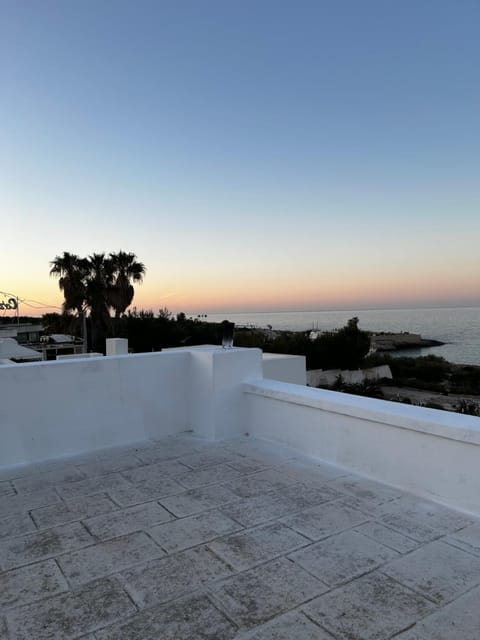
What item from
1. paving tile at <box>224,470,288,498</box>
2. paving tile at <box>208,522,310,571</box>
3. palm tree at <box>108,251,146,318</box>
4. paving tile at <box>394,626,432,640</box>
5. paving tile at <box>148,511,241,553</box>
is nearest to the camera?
paving tile at <box>394,626,432,640</box>

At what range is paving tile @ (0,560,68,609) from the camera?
163 cm

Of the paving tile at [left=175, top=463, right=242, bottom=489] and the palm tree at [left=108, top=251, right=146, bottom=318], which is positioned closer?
the paving tile at [left=175, top=463, right=242, bottom=489]

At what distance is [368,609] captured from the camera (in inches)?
60.3

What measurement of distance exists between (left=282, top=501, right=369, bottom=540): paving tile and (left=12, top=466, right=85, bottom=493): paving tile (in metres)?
1.55

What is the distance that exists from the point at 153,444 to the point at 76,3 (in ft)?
21.8

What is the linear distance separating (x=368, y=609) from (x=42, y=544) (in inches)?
58.6

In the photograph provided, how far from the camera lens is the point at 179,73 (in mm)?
8031

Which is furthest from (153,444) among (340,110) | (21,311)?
(21,311)

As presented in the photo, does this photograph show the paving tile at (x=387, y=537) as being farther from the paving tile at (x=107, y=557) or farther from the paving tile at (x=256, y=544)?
the paving tile at (x=107, y=557)

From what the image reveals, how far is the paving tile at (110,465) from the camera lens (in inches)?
120

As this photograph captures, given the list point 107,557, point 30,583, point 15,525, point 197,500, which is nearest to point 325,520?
point 197,500

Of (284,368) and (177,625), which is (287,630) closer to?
(177,625)

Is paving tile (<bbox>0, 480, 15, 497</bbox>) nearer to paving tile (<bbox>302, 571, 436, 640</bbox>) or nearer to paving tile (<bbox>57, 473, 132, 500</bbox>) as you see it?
paving tile (<bbox>57, 473, 132, 500</bbox>)

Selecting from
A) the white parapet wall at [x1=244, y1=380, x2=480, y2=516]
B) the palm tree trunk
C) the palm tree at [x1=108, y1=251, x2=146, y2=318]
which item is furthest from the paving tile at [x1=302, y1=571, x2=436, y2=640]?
the palm tree at [x1=108, y1=251, x2=146, y2=318]
